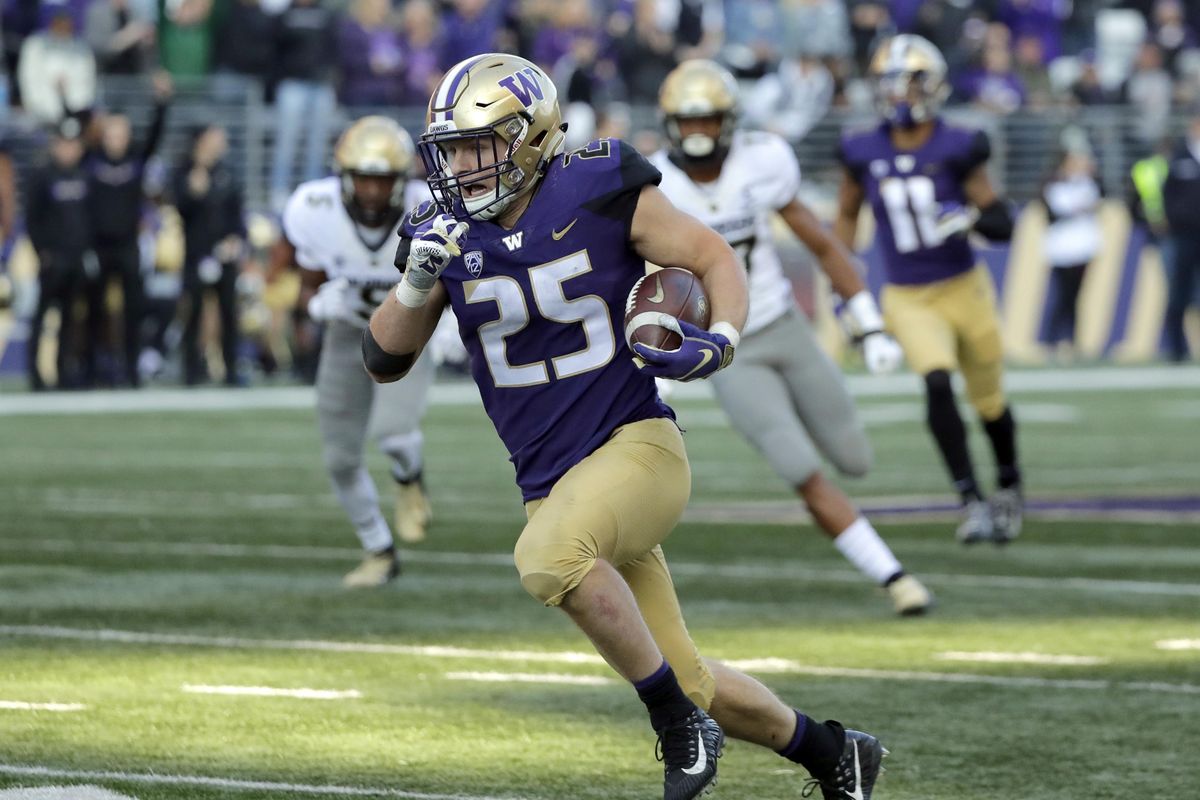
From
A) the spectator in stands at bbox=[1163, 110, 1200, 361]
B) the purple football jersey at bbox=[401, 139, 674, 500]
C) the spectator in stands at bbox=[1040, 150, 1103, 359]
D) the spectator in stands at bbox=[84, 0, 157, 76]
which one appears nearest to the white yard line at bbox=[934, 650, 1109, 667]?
the purple football jersey at bbox=[401, 139, 674, 500]

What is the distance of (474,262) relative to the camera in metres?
4.28

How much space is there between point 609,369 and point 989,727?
1.50m

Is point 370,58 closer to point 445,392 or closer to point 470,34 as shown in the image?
point 470,34

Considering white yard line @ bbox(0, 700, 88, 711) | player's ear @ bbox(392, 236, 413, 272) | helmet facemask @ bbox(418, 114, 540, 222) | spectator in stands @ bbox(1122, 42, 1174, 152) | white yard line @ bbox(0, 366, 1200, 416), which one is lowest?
white yard line @ bbox(0, 366, 1200, 416)

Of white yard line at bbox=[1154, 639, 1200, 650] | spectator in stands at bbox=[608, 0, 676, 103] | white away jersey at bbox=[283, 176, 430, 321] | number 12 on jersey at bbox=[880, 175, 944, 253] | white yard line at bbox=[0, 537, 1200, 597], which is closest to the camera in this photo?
white yard line at bbox=[1154, 639, 1200, 650]

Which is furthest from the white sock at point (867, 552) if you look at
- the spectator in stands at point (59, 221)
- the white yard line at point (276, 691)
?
the spectator in stands at point (59, 221)

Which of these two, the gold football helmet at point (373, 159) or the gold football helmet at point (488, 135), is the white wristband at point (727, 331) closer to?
the gold football helmet at point (488, 135)

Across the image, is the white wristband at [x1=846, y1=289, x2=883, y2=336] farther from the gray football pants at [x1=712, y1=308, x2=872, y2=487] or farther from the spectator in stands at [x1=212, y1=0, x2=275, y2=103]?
the spectator in stands at [x1=212, y1=0, x2=275, y2=103]

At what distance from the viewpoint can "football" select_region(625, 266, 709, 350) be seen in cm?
401

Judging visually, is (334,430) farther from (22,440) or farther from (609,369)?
(22,440)

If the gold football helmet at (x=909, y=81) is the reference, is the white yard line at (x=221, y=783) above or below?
below

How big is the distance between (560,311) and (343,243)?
10.7 feet

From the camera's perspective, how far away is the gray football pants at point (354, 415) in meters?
7.47

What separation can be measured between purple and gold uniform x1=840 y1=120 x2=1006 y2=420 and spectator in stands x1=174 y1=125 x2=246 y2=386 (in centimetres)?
937
